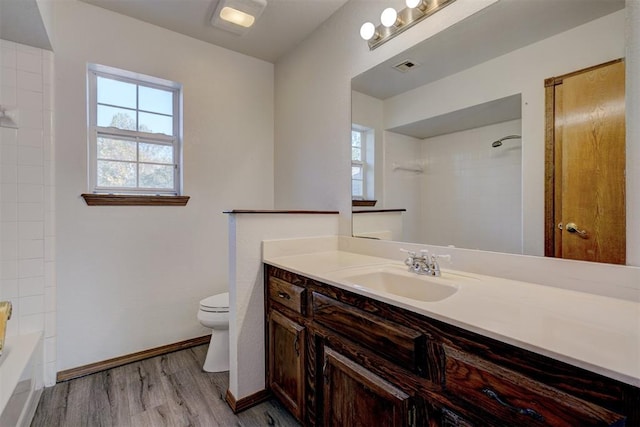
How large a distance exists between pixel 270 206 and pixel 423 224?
1.62 meters

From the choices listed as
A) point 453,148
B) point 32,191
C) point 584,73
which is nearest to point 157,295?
point 32,191

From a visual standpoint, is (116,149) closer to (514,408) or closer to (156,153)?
(156,153)

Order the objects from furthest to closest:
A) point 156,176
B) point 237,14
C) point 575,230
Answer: point 156,176
point 237,14
point 575,230

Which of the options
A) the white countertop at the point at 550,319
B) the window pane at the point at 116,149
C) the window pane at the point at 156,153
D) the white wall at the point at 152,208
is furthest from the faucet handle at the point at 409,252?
the window pane at the point at 116,149

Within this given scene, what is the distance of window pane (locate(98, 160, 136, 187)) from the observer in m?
2.10

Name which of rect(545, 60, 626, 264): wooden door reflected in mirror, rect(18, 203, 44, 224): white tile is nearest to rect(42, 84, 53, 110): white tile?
rect(18, 203, 44, 224): white tile

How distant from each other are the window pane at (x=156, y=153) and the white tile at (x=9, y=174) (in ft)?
2.27

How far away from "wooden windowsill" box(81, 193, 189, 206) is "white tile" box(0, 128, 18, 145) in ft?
1.44

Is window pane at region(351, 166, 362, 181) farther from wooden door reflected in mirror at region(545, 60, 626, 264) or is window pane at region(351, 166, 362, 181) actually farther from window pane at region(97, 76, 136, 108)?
window pane at region(97, 76, 136, 108)

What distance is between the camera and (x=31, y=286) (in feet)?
5.78

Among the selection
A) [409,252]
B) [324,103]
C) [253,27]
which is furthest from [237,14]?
[409,252]

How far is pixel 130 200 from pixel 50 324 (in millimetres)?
892

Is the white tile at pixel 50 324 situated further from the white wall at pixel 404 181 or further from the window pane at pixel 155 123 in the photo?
the white wall at pixel 404 181

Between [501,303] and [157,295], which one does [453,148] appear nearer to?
[501,303]
